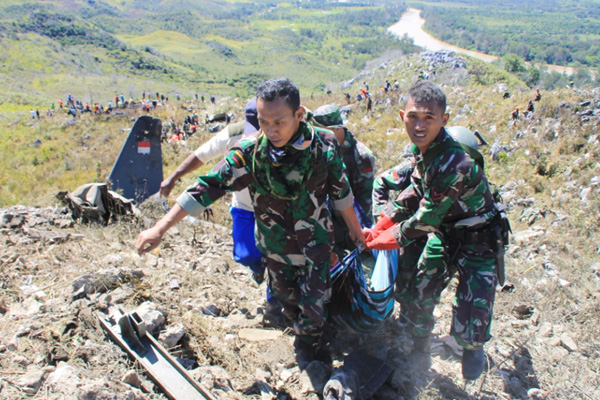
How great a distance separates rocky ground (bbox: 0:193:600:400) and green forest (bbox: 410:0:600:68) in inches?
3283

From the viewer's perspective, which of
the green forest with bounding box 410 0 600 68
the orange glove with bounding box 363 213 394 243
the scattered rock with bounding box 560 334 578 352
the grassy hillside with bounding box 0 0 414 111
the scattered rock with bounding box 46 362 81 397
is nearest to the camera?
the scattered rock with bounding box 46 362 81 397

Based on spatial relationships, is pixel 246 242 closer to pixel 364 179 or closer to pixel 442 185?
pixel 364 179

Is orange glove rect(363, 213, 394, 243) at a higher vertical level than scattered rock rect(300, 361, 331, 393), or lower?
higher

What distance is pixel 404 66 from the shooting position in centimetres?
3125

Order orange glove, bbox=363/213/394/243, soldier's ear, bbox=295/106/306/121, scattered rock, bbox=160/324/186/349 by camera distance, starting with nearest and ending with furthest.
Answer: soldier's ear, bbox=295/106/306/121 < scattered rock, bbox=160/324/186/349 < orange glove, bbox=363/213/394/243

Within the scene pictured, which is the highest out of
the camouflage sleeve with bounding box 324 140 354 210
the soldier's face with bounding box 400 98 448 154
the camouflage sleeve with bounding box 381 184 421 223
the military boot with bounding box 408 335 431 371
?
the soldier's face with bounding box 400 98 448 154

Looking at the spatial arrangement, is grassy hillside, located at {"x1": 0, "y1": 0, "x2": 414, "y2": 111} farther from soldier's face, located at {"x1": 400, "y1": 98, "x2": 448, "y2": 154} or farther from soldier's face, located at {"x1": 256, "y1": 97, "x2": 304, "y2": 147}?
soldier's face, located at {"x1": 400, "y1": 98, "x2": 448, "y2": 154}

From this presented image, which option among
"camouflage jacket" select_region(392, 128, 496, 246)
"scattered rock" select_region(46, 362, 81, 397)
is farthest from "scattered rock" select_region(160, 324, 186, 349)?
"camouflage jacket" select_region(392, 128, 496, 246)

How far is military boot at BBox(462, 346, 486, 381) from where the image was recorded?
105 inches

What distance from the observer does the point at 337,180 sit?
2.33 m

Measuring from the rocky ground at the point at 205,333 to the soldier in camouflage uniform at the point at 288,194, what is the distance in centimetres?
49

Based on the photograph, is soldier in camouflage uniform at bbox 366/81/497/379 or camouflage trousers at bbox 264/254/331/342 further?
camouflage trousers at bbox 264/254/331/342

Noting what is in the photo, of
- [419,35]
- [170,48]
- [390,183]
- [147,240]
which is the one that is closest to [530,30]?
[419,35]

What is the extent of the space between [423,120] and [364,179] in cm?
115
